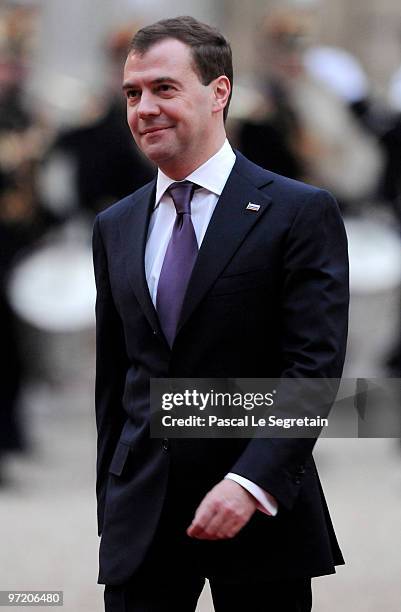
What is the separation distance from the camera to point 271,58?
8797mm

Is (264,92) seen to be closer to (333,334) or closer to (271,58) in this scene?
(271,58)

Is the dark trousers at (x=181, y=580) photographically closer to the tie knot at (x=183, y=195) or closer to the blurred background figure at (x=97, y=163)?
the tie knot at (x=183, y=195)

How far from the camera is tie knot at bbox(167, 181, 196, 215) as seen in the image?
3.52m

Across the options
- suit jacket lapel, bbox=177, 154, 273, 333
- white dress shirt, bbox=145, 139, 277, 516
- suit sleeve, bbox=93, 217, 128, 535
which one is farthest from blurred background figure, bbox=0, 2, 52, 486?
suit jacket lapel, bbox=177, 154, 273, 333

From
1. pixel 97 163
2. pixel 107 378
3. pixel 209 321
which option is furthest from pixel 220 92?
pixel 97 163

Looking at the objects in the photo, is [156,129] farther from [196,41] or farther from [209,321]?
[209,321]

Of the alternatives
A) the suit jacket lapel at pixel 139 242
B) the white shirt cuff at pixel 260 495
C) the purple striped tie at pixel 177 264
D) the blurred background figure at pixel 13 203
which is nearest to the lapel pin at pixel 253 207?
the purple striped tie at pixel 177 264

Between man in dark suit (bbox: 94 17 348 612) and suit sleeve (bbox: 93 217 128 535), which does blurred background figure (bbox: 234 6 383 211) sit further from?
man in dark suit (bbox: 94 17 348 612)

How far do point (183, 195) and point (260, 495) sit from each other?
25.5 inches

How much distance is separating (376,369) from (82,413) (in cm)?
179

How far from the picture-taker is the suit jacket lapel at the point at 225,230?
135 inches

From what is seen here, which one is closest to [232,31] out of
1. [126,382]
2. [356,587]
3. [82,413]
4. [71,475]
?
[82,413]

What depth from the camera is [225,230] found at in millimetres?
3455

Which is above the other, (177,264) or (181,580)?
(177,264)
